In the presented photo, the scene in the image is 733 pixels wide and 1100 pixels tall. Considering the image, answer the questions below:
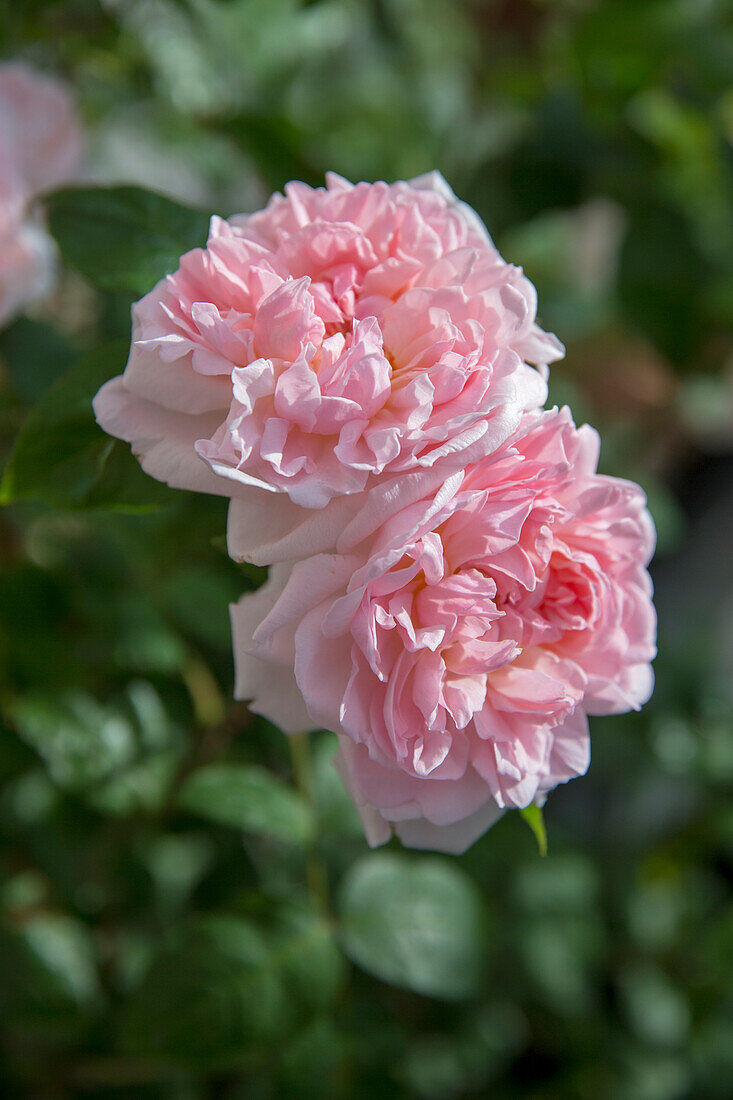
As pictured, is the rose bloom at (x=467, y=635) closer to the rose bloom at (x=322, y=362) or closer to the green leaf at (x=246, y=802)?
the rose bloom at (x=322, y=362)

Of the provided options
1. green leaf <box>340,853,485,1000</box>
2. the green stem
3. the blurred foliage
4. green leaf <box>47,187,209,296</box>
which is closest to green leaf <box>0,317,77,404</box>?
the blurred foliage

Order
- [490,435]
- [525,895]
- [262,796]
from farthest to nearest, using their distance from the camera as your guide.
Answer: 1. [525,895]
2. [262,796]
3. [490,435]

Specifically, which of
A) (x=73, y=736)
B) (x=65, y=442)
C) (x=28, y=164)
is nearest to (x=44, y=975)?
(x=73, y=736)

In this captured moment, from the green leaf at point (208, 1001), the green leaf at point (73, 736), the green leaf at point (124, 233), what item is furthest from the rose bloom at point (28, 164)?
the green leaf at point (208, 1001)

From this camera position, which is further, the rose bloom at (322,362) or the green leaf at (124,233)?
the green leaf at (124,233)

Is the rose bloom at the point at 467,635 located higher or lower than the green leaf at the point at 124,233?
lower

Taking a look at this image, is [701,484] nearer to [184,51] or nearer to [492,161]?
[492,161]

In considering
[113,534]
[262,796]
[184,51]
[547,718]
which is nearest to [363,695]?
[547,718]
